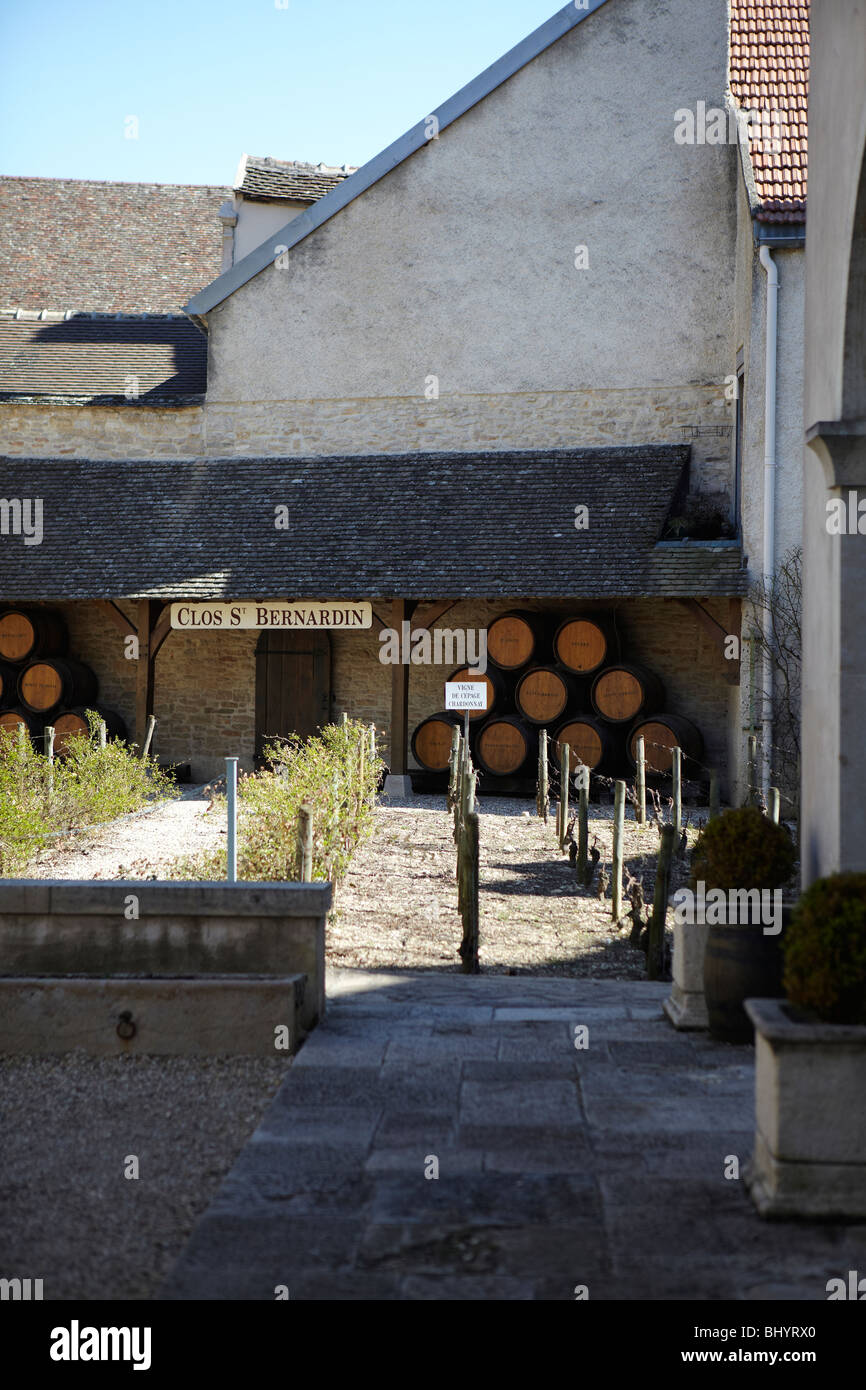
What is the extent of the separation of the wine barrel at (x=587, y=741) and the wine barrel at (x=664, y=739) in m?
0.32

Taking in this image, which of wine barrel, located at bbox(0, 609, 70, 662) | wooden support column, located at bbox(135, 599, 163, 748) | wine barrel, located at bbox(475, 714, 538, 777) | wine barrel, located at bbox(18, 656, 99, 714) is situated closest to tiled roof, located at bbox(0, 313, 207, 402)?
wine barrel, located at bbox(0, 609, 70, 662)

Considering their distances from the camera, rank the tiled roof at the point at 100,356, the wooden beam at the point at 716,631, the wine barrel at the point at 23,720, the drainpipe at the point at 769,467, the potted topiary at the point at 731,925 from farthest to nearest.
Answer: the tiled roof at the point at 100,356, the wine barrel at the point at 23,720, the wooden beam at the point at 716,631, the drainpipe at the point at 769,467, the potted topiary at the point at 731,925

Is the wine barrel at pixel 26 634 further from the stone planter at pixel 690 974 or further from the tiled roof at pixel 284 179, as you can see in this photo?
the stone planter at pixel 690 974

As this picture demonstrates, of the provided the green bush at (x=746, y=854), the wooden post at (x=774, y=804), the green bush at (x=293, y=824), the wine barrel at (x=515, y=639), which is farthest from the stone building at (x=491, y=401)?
the green bush at (x=746, y=854)

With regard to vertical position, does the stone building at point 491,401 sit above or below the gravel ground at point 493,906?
above

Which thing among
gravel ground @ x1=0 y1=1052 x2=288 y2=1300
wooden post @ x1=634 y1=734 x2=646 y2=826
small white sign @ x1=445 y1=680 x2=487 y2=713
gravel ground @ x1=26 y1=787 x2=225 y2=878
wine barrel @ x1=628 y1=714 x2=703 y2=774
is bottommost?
gravel ground @ x1=0 y1=1052 x2=288 y2=1300

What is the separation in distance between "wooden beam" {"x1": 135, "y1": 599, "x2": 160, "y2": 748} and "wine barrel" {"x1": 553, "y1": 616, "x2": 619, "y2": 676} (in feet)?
15.9

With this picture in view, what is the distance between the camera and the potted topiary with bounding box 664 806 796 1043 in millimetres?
4746

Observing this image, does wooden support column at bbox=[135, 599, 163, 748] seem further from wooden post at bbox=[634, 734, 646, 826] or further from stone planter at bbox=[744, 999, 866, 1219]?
stone planter at bbox=[744, 999, 866, 1219]

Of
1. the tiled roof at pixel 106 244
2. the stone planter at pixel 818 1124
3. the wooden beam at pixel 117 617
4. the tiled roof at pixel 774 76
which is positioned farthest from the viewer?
the tiled roof at pixel 106 244

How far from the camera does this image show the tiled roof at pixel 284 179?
1939 cm

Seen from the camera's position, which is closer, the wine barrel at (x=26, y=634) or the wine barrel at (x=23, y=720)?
the wine barrel at (x=23, y=720)

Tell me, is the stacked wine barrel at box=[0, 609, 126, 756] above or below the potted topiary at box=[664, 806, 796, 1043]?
above

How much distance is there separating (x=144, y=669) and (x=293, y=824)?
8.40 m
